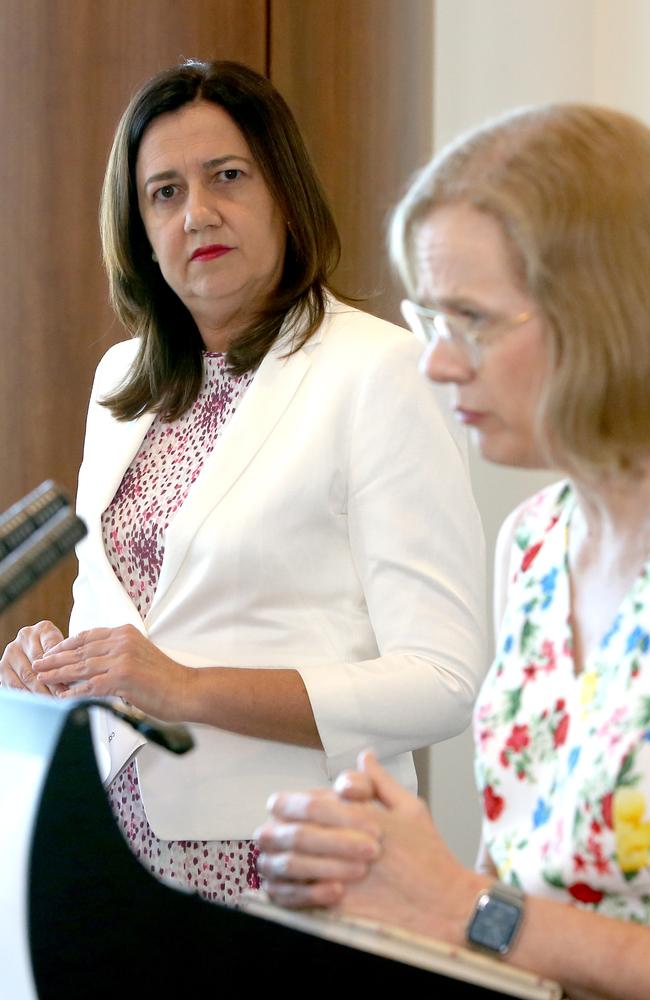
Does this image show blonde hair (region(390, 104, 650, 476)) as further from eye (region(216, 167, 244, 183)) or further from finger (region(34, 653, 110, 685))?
eye (region(216, 167, 244, 183))

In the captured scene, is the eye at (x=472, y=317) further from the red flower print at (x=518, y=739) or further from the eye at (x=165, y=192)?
the eye at (x=165, y=192)

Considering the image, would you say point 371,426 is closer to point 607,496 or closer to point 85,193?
point 607,496

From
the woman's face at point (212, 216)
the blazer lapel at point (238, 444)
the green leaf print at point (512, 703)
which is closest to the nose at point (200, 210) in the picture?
the woman's face at point (212, 216)

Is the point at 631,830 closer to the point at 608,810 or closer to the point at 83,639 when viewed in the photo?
the point at 608,810

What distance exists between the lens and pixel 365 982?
104 centimetres

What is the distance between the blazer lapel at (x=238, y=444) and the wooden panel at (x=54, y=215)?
0.87 meters

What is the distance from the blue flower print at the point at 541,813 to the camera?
4.32 feet

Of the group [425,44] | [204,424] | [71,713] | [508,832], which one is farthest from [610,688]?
[425,44]

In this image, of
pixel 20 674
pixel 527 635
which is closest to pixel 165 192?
pixel 20 674

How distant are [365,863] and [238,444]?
95 centimetres

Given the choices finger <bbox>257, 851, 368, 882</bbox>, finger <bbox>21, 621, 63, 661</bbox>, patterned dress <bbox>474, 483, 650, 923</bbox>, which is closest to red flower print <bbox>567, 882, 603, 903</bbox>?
patterned dress <bbox>474, 483, 650, 923</bbox>

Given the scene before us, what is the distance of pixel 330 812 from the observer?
1.22m

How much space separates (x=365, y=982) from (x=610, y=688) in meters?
0.39

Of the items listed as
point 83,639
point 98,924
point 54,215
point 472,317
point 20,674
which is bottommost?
point 20,674
